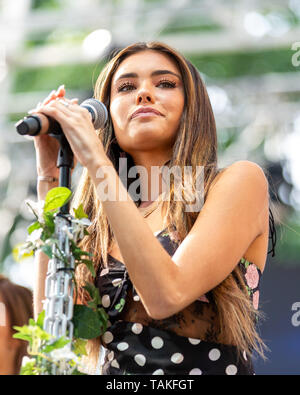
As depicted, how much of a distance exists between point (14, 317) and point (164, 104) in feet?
3.87

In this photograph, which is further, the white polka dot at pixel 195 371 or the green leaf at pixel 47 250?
the white polka dot at pixel 195 371

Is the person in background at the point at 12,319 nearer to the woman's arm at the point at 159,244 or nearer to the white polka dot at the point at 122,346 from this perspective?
the white polka dot at the point at 122,346

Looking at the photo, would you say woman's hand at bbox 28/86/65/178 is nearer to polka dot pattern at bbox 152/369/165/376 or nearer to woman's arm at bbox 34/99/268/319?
woman's arm at bbox 34/99/268/319

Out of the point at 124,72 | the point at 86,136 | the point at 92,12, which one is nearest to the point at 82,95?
the point at 92,12

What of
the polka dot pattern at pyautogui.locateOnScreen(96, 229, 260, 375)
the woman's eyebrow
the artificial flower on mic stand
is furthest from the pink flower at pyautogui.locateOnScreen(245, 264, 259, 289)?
the woman's eyebrow

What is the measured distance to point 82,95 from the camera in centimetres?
570

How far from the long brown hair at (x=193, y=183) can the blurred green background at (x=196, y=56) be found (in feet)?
7.68

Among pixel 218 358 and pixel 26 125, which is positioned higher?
pixel 26 125

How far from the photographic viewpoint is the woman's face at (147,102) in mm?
1870

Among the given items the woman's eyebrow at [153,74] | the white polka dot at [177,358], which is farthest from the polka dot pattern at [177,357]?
the woman's eyebrow at [153,74]

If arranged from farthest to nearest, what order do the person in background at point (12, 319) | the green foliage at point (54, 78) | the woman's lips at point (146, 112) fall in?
1. the green foliage at point (54, 78)
2. the person in background at point (12, 319)
3. the woman's lips at point (146, 112)

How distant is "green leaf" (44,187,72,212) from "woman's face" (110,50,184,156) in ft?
1.38

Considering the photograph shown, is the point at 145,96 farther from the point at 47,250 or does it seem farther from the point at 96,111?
the point at 47,250

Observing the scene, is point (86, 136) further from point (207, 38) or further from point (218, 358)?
point (207, 38)
